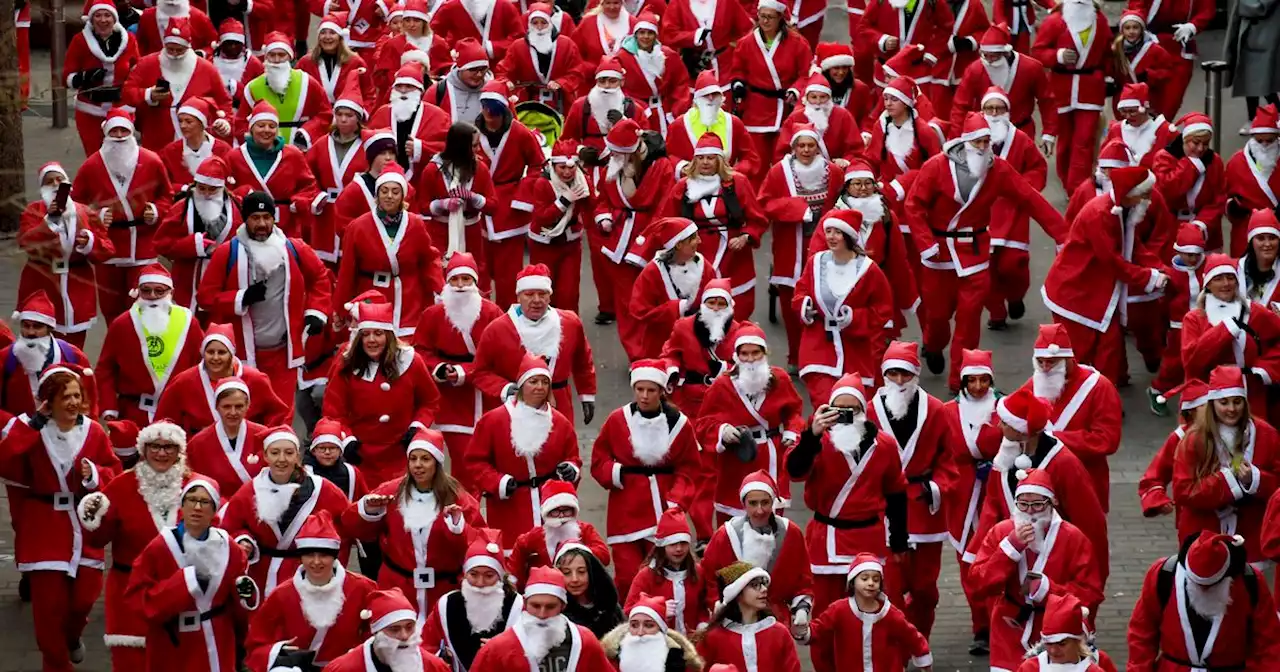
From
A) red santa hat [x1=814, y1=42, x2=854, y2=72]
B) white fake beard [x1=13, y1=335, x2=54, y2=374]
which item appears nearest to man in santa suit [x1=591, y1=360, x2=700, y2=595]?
white fake beard [x1=13, y1=335, x2=54, y2=374]

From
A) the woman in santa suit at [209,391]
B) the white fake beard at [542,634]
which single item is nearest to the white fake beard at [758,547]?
the white fake beard at [542,634]

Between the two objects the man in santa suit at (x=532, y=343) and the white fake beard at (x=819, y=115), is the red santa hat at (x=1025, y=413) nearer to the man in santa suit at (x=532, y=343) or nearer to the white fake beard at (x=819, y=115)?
the man in santa suit at (x=532, y=343)

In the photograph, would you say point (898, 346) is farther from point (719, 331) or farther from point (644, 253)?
point (644, 253)

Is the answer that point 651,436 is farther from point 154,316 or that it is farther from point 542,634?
point 154,316

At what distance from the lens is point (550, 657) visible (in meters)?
13.6

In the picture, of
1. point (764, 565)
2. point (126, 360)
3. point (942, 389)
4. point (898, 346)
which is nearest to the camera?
point (764, 565)

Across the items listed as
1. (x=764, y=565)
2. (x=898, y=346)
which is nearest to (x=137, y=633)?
(x=764, y=565)

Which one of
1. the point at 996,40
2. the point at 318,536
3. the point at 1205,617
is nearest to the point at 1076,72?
the point at 996,40

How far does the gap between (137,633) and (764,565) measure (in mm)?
3407

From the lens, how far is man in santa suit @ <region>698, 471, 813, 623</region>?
592 inches

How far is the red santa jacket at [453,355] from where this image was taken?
17844 millimetres

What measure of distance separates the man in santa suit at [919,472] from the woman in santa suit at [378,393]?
2768 millimetres

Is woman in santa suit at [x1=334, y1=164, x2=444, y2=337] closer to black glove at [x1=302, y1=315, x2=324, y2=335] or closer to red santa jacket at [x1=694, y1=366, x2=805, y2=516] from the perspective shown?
black glove at [x1=302, y1=315, x2=324, y2=335]

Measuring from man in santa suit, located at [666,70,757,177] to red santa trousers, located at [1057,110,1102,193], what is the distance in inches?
130
